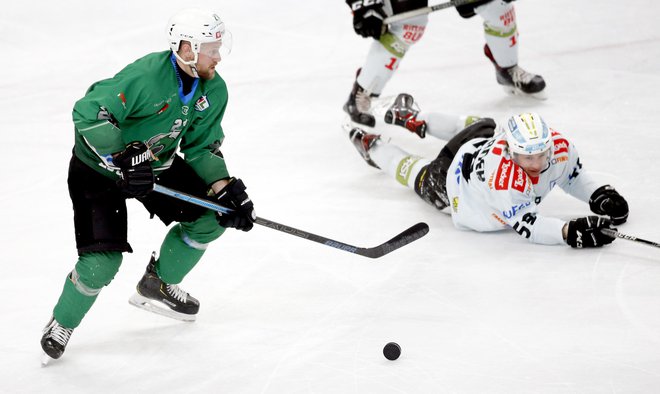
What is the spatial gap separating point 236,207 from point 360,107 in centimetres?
186

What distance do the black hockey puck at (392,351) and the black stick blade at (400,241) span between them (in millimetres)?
389

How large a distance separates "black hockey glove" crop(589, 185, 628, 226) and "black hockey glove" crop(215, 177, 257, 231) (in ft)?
4.42

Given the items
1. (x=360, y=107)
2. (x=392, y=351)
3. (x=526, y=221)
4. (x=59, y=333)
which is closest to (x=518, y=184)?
(x=526, y=221)

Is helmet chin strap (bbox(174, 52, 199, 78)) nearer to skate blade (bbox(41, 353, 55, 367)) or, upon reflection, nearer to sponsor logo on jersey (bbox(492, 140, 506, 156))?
skate blade (bbox(41, 353, 55, 367))

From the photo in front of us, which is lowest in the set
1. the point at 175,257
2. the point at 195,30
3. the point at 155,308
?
the point at 155,308

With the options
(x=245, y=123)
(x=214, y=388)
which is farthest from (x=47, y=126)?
(x=214, y=388)

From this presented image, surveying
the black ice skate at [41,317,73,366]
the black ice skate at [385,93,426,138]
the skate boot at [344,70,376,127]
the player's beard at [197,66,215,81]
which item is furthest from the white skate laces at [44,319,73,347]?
the skate boot at [344,70,376,127]

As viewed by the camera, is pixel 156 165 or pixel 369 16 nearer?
pixel 156 165

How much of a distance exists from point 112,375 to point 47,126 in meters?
2.48

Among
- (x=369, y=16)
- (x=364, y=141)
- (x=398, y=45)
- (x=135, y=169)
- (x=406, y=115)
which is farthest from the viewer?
(x=398, y=45)

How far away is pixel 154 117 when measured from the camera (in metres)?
2.74

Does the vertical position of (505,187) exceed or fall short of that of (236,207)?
it falls short

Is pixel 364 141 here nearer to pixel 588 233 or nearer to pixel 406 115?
pixel 406 115

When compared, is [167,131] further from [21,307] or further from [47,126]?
[47,126]
